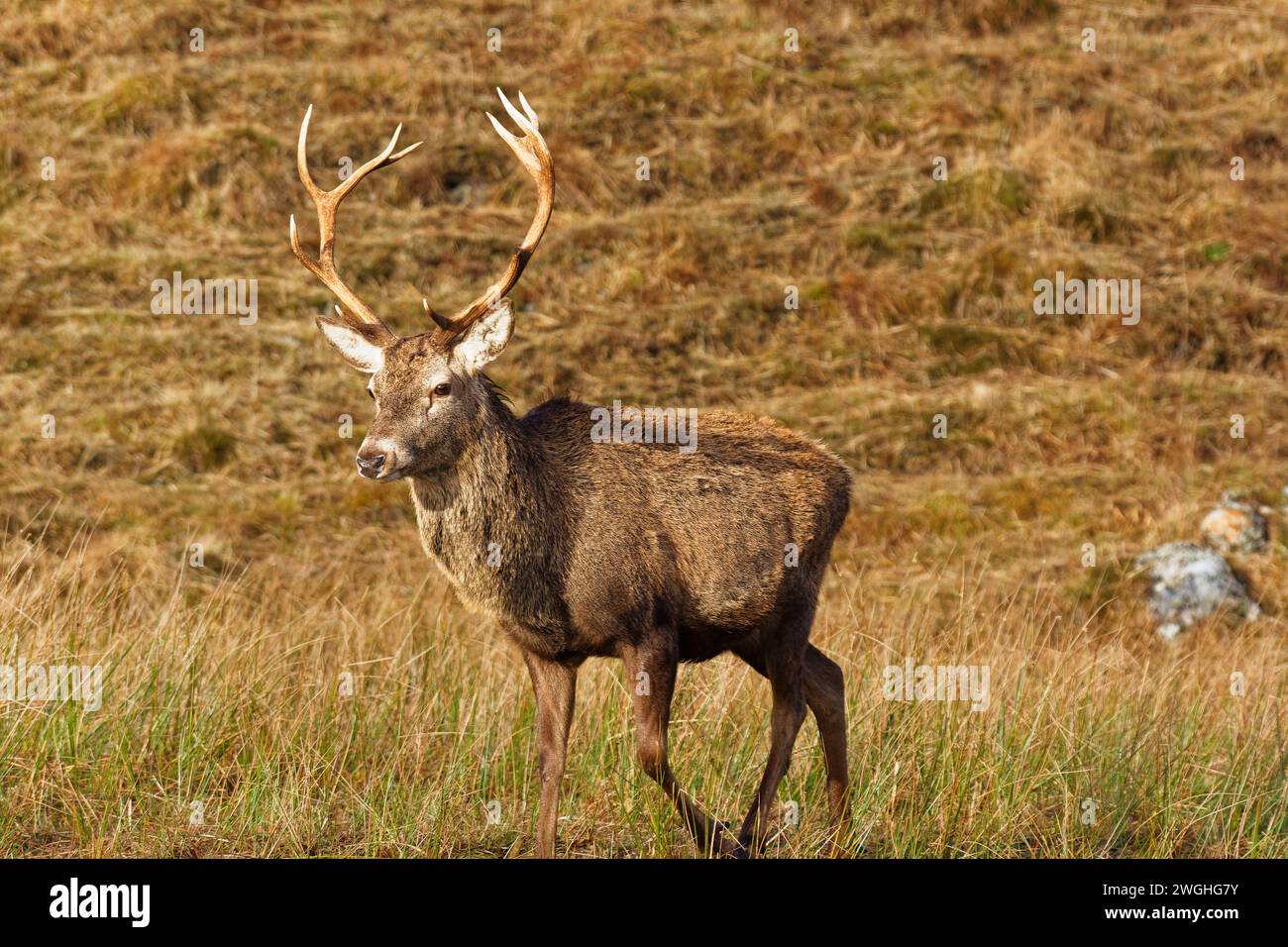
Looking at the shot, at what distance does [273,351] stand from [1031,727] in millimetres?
10994

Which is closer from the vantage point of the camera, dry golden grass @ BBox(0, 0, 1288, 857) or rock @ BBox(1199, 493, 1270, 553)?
dry golden grass @ BBox(0, 0, 1288, 857)

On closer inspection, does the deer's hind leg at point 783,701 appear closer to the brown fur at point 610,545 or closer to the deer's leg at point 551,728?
the brown fur at point 610,545

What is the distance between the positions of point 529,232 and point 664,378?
396 inches

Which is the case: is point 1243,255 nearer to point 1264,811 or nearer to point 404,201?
point 404,201

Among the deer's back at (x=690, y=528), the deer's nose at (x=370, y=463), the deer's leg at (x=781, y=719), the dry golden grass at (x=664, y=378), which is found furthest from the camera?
the dry golden grass at (x=664, y=378)

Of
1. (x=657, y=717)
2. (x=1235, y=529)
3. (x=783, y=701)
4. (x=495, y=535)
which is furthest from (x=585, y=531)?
(x=1235, y=529)

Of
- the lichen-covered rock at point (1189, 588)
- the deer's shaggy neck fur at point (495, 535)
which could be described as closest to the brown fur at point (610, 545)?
the deer's shaggy neck fur at point (495, 535)

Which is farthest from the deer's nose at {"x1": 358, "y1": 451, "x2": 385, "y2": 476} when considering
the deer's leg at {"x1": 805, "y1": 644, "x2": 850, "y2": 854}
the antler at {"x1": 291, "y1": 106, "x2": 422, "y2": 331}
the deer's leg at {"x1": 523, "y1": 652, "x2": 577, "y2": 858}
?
the deer's leg at {"x1": 805, "y1": 644, "x2": 850, "y2": 854}

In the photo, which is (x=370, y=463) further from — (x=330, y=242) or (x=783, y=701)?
(x=783, y=701)

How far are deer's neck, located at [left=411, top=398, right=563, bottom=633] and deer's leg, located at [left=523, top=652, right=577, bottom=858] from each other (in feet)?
0.87

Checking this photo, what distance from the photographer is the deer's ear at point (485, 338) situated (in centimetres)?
678

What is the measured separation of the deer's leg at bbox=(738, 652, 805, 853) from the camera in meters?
7.10

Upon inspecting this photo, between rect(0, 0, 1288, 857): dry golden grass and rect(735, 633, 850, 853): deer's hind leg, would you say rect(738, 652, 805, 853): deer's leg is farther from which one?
rect(0, 0, 1288, 857): dry golden grass

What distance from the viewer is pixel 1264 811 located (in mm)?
7691
